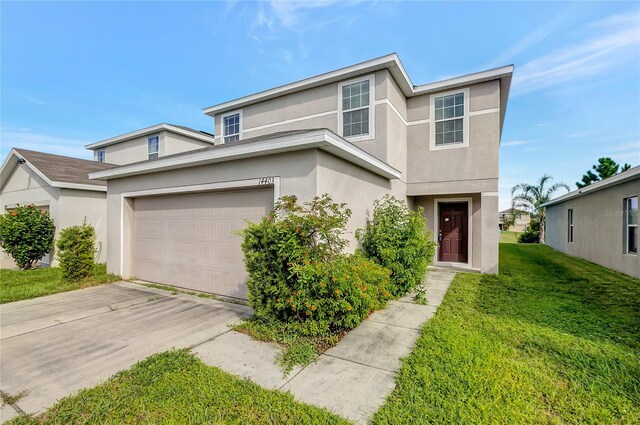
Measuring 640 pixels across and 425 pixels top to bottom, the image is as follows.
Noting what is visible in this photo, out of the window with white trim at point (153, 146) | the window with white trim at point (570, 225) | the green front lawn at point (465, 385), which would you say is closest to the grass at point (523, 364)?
the green front lawn at point (465, 385)

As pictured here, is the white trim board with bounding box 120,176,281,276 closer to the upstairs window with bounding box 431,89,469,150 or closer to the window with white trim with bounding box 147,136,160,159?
the upstairs window with bounding box 431,89,469,150

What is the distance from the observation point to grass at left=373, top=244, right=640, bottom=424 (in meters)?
2.47

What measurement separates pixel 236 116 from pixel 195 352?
32.0 feet

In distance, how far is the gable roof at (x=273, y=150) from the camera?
4.64m

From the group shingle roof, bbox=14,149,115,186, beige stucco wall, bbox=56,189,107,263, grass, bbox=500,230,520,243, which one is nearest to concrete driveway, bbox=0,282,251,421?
beige stucco wall, bbox=56,189,107,263

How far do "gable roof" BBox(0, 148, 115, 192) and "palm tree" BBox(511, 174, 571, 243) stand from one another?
27.6 metres

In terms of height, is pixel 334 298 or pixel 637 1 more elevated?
pixel 637 1

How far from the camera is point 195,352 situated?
12.0 feet

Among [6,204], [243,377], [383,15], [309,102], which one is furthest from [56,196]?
[383,15]

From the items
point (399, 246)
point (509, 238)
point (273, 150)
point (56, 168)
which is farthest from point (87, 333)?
point (509, 238)

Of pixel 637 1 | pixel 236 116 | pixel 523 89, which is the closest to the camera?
pixel 637 1

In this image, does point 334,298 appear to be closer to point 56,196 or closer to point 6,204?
point 56,196

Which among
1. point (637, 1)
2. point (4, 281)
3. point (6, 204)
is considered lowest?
point (4, 281)

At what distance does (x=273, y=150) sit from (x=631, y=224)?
11.3 metres
